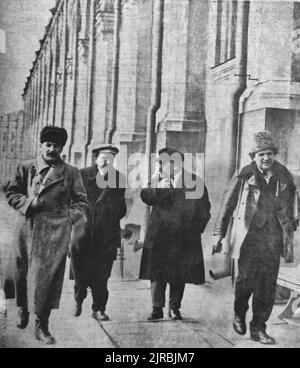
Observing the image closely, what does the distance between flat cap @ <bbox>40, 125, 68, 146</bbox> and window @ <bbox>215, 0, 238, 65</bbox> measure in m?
2.18

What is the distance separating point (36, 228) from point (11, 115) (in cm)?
148

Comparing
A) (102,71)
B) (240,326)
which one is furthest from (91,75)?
(240,326)

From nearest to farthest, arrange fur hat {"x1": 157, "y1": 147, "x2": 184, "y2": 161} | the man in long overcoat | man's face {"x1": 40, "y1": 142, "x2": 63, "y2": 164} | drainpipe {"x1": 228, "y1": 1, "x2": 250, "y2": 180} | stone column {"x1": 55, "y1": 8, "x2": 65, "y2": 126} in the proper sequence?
man's face {"x1": 40, "y1": 142, "x2": 63, "y2": 164}, the man in long overcoat, fur hat {"x1": 157, "y1": 147, "x2": 184, "y2": 161}, drainpipe {"x1": 228, "y1": 1, "x2": 250, "y2": 180}, stone column {"x1": 55, "y1": 8, "x2": 65, "y2": 126}

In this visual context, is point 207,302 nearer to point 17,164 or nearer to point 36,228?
point 36,228

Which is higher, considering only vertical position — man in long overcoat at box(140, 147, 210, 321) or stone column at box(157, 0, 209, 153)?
stone column at box(157, 0, 209, 153)

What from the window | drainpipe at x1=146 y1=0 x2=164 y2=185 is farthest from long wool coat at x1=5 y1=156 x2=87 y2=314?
the window

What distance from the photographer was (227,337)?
644 cm

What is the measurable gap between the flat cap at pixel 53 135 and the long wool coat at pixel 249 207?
1831 mm

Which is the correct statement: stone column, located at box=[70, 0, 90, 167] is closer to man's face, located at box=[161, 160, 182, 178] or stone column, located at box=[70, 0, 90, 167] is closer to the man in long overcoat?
man's face, located at box=[161, 160, 182, 178]

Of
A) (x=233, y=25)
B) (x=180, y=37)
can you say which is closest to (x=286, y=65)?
(x=233, y=25)

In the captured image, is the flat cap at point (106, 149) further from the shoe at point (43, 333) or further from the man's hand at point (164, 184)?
the shoe at point (43, 333)

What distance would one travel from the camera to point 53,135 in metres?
6.36

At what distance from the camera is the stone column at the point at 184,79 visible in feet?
23.8

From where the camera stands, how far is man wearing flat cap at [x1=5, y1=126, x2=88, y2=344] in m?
6.23
